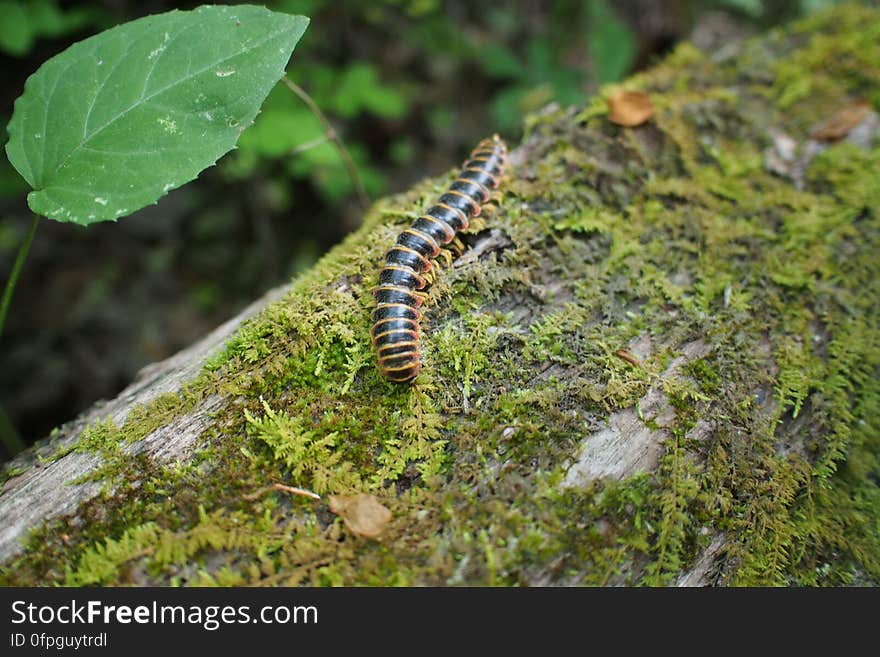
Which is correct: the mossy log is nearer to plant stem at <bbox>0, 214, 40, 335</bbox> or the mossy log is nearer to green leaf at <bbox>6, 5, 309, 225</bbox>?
plant stem at <bbox>0, 214, 40, 335</bbox>

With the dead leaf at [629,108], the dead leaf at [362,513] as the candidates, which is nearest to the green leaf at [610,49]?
the dead leaf at [629,108]

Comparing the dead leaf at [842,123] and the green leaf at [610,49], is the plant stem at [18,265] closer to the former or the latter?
the green leaf at [610,49]

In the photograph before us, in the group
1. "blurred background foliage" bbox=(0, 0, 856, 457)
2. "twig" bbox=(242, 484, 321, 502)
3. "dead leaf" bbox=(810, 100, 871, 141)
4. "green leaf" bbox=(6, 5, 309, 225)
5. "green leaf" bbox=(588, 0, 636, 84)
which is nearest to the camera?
"twig" bbox=(242, 484, 321, 502)

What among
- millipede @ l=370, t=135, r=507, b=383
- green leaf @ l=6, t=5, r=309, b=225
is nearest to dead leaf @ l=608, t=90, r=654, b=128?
millipede @ l=370, t=135, r=507, b=383

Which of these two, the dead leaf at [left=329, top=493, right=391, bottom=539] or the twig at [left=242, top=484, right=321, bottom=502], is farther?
the twig at [left=242, top=484, right=321, bottom=502]

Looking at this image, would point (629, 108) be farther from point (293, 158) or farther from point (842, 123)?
point (293, 158)

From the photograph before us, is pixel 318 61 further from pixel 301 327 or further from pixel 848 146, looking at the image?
pixel 848 146
